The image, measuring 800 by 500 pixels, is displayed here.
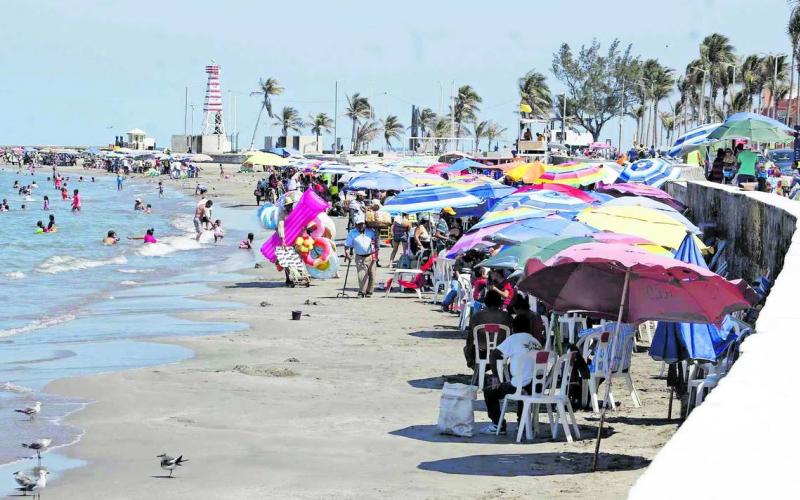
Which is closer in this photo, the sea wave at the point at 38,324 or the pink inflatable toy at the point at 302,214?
the sea wave at the point at 38,324

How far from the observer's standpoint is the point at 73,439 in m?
10.9

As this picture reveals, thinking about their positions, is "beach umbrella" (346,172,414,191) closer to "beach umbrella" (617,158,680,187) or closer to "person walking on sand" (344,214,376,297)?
"beach umbrella" (617,158,680,187)

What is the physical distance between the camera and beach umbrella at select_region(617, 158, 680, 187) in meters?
Result: 28.3

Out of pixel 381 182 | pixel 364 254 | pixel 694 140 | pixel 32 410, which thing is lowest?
pixel 32 410

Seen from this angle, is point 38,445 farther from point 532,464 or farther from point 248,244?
point 248,244

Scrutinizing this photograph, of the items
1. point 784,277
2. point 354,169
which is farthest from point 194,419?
point 354,169

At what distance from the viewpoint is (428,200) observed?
20562 mm

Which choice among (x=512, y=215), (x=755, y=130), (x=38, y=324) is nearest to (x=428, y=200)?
(x=512, y=215)

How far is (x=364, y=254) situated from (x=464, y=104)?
116670 mm

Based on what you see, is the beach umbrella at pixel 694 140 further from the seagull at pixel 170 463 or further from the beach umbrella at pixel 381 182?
the seagull at pixel 170 463

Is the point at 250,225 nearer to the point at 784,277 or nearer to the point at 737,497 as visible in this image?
the point at 784,277

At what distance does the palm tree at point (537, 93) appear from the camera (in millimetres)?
115000

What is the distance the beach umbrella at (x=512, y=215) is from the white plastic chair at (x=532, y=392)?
526 centimetres

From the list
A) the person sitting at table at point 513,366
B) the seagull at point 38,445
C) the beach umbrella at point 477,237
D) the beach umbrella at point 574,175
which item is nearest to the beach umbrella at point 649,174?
the beach umbrella at point 574,175
